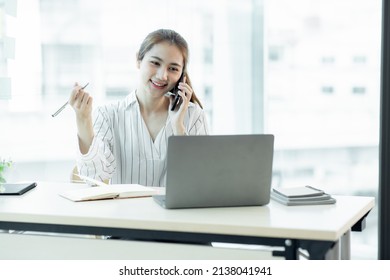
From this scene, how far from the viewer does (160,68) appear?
114 inches

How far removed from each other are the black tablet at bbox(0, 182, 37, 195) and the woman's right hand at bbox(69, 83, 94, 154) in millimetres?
303

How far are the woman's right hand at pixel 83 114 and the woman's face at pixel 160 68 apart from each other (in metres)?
0.40

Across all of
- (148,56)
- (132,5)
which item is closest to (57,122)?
(132,5)

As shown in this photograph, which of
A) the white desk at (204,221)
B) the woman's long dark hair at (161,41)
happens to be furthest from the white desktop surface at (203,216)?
the woman's long dark hair at (161,41)

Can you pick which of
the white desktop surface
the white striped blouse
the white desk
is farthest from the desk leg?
the white striped blouse

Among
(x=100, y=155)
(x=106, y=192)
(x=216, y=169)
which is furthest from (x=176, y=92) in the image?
(x=216, y=169)

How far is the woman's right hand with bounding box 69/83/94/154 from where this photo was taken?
2588 mm

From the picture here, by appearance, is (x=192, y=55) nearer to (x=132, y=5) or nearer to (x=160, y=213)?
(x=132, y=5)

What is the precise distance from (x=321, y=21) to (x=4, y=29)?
6.87 ft

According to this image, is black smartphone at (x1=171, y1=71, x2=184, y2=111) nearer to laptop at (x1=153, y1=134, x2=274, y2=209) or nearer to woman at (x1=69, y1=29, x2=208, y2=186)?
woman at (x1=69, y1=29, x2=208, y2=186)

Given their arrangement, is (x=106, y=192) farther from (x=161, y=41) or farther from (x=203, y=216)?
(x=161, y=41)

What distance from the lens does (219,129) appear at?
4.04 meters

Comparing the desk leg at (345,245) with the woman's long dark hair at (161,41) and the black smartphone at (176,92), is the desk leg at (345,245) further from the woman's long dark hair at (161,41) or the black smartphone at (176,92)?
the woman's long dark hair at (161,41)

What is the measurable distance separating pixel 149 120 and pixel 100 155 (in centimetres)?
37
